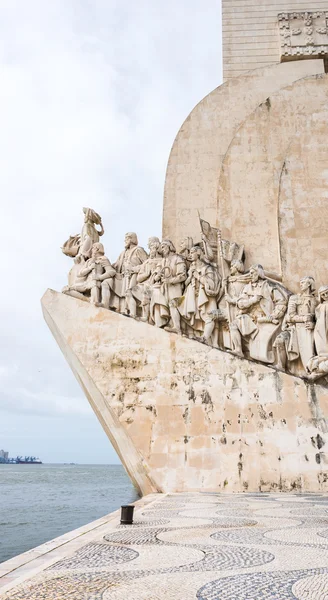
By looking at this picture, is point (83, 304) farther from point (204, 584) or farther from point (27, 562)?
point (204, 584)

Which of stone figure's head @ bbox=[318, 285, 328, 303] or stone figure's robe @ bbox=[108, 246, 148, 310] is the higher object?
stone figure's robe @ bbox=[108, 246, 148, 310]

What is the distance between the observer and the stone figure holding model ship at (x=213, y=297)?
6277 mm

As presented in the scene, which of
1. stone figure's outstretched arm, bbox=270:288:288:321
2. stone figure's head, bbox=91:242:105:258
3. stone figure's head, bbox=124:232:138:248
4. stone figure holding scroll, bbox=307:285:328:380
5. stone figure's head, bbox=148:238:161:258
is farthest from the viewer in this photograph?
stone figure's head, bbox=124:232:138:248

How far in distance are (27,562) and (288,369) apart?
15.4 ft

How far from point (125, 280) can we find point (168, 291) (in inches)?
32.8

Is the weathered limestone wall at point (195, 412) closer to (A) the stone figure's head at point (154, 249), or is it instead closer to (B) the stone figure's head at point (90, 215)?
(A) the stone figure's head at point (154, 249)

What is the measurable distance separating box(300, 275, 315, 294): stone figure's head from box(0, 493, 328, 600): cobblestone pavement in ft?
12.5

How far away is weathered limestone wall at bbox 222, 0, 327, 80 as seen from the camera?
35.2ft

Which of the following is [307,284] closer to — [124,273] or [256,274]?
[256,274]

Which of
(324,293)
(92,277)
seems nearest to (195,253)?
(92,277)

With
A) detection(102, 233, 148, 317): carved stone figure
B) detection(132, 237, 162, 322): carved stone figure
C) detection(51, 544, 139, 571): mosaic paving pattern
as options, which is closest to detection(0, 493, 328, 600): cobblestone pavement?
detection(51, 544, 139, 571): mosaic paving pattern

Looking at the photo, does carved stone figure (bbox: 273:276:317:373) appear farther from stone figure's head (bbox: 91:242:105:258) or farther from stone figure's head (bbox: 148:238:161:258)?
stone figure's head (bbox: 91:242:105:258)

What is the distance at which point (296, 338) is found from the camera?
629 cm

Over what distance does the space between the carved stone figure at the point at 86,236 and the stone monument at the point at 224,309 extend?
0.08 feet
